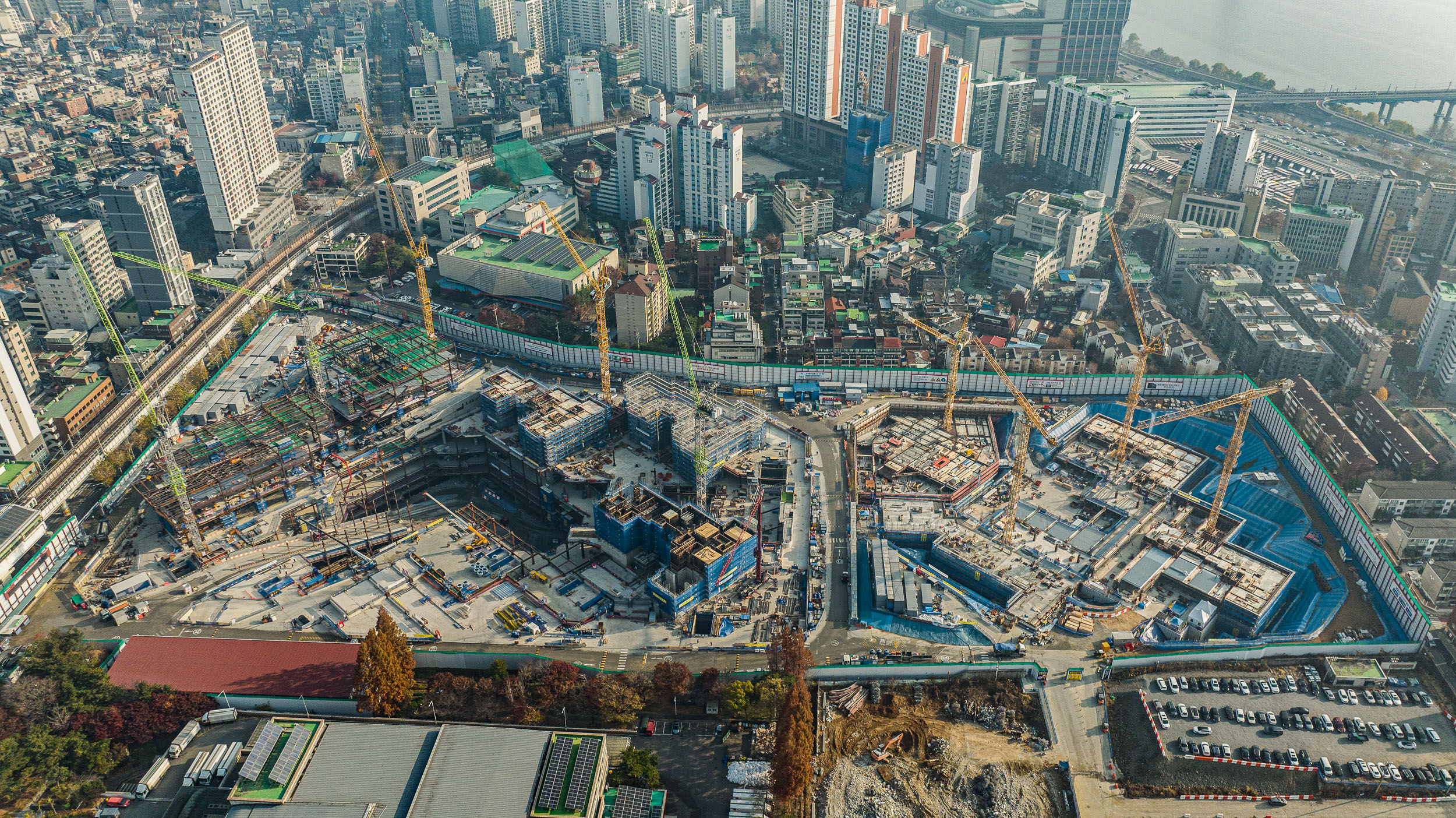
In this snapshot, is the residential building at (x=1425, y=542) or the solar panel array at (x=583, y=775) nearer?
the solar panel array at (x=583, y=775)

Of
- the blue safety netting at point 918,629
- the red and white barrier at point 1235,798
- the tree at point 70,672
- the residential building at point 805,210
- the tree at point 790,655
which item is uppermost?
the residential building at point 805,210

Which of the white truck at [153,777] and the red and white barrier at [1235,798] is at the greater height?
the red and white barrier at [1235,798]

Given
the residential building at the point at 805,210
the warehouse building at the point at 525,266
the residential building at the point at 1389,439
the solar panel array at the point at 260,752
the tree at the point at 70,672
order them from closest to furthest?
the solar panel array at the point at 260,752 → the tree at the point at 70,672 → the residential building at the point at 1389,439 → the warehouse building at the point at 525,266 → the residential building at the point at 805,210


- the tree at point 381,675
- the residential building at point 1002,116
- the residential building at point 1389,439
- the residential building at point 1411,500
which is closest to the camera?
the tree at point 381,675

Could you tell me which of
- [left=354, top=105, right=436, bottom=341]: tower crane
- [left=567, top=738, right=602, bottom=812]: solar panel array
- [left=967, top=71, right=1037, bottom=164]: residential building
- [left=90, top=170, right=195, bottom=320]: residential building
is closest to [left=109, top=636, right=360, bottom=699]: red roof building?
[left=567, top=738, right=602, bottom=812]: solar panel array

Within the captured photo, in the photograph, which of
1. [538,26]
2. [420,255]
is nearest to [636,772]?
[420,255]

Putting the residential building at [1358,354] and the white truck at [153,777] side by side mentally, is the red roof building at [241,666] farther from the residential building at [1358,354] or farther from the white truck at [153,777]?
the residential building at [1358,354]

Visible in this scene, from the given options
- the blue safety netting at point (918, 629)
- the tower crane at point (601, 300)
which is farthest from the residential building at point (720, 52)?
the blue safety netting at point (918, 629)

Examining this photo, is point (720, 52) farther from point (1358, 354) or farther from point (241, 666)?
point (241, 666)
